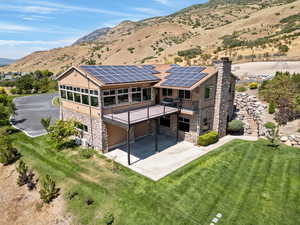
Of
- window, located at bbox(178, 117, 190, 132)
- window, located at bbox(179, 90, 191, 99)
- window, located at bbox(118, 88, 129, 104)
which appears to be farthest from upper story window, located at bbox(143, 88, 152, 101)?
window, located at bbox(178, 117, 190, 132)

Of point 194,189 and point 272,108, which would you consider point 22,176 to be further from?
point 272,108

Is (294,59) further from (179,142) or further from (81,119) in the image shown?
(81,119)

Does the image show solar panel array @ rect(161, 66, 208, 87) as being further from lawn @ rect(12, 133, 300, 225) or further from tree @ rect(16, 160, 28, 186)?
tree @ rect(16, 160, 28, 186)

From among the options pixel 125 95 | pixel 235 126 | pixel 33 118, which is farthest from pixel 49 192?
pixel 33 118

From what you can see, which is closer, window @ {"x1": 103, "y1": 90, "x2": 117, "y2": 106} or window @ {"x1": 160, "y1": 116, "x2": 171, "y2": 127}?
window @ {"x1": 103, "y1": 90, "x2": 117, "y2": 106}

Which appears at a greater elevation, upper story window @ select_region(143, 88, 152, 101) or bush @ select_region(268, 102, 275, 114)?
upper story window @ select_region(143, 88, 152, 101)

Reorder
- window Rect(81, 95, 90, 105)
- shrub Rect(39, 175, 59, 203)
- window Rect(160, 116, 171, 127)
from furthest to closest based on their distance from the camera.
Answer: window Rect(160, 116, 171, 127), window Rect(81, 95, 90, 105), shrub Rect(39, 175, 59, 203)
